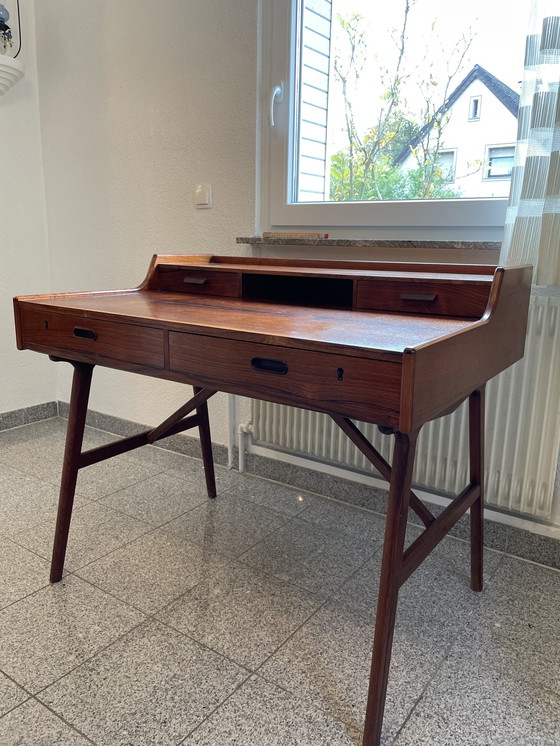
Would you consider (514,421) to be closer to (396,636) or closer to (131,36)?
(396,636)

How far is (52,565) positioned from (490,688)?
3.84 ft

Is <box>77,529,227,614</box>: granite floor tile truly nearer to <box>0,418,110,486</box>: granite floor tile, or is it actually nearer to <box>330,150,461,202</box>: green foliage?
<box>0,418,110,486</box>: granite floor tile

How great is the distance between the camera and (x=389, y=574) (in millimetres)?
1052

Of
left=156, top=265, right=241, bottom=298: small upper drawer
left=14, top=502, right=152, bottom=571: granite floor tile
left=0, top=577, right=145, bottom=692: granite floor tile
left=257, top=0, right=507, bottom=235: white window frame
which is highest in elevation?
left=257, top=0, right=507, bottom=235: white window frame

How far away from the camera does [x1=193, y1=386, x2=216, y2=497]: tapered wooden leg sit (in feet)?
6.66

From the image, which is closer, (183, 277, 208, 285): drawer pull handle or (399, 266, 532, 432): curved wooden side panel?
(399, 266, 532, 432): curved wooden side panel

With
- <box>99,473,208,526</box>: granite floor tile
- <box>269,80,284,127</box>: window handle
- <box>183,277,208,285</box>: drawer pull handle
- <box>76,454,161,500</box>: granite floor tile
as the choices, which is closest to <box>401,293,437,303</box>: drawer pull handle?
<box>183,277,208,285</box>: drawer pull handle

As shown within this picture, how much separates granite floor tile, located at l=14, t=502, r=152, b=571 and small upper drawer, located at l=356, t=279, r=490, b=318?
1.09 meters

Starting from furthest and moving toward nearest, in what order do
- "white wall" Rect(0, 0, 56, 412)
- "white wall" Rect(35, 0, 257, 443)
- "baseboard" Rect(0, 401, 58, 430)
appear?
1. "baseboard" Rect(0, 401, 58, 430)
2. "white wall" Rect(0, 0, 56, 412)
3. "white wall" Rect(35, 0, 257, 443)

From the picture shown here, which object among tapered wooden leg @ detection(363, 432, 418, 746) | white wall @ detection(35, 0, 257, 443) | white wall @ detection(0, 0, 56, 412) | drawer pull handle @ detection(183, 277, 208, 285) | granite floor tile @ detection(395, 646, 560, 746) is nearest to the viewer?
tapered wooden leg @ detection(363, 432, 418, 746)

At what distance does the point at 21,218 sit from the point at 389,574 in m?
2.55

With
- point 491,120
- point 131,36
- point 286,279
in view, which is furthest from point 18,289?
point 491,120

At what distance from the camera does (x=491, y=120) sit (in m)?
1.69

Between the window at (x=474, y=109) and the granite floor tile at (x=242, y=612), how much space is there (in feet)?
4.82
